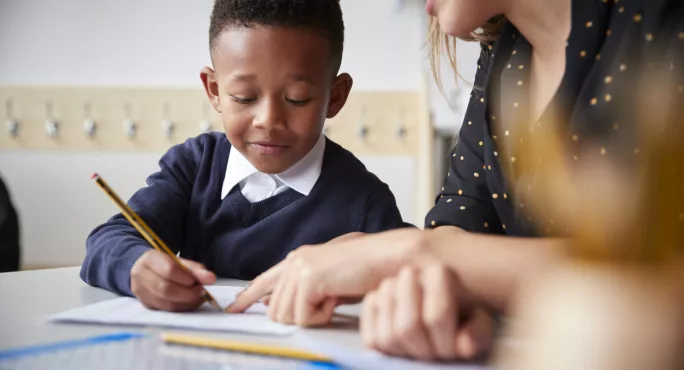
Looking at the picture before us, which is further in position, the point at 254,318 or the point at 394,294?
the point at 254,318

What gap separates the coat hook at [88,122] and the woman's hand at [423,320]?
1791mm

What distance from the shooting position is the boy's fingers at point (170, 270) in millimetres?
549

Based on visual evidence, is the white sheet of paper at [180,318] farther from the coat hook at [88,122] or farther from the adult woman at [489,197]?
the coat hook at [88,122]

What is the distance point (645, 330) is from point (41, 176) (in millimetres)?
2087

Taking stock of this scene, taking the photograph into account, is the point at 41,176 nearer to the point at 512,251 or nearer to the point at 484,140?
the point at 484,140

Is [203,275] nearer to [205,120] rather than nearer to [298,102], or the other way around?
[298,102]

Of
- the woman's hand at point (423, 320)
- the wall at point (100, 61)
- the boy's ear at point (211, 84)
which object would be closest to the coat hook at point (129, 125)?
the wall at point (100, 61)

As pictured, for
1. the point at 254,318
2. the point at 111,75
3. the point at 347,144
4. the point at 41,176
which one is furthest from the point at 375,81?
the point at 254,318

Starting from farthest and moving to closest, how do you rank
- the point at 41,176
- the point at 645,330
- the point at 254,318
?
the point at 41,176
the point at 254,318
the point at 645,330

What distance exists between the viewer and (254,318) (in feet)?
1.70

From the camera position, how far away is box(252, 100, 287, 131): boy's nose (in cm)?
73

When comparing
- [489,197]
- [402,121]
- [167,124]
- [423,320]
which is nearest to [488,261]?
[423,320]

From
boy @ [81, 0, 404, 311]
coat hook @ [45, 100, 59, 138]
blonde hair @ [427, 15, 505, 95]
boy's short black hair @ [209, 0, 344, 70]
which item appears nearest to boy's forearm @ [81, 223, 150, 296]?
boy @ [81, 0, 404, 311]

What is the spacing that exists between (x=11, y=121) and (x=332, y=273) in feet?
6.09
